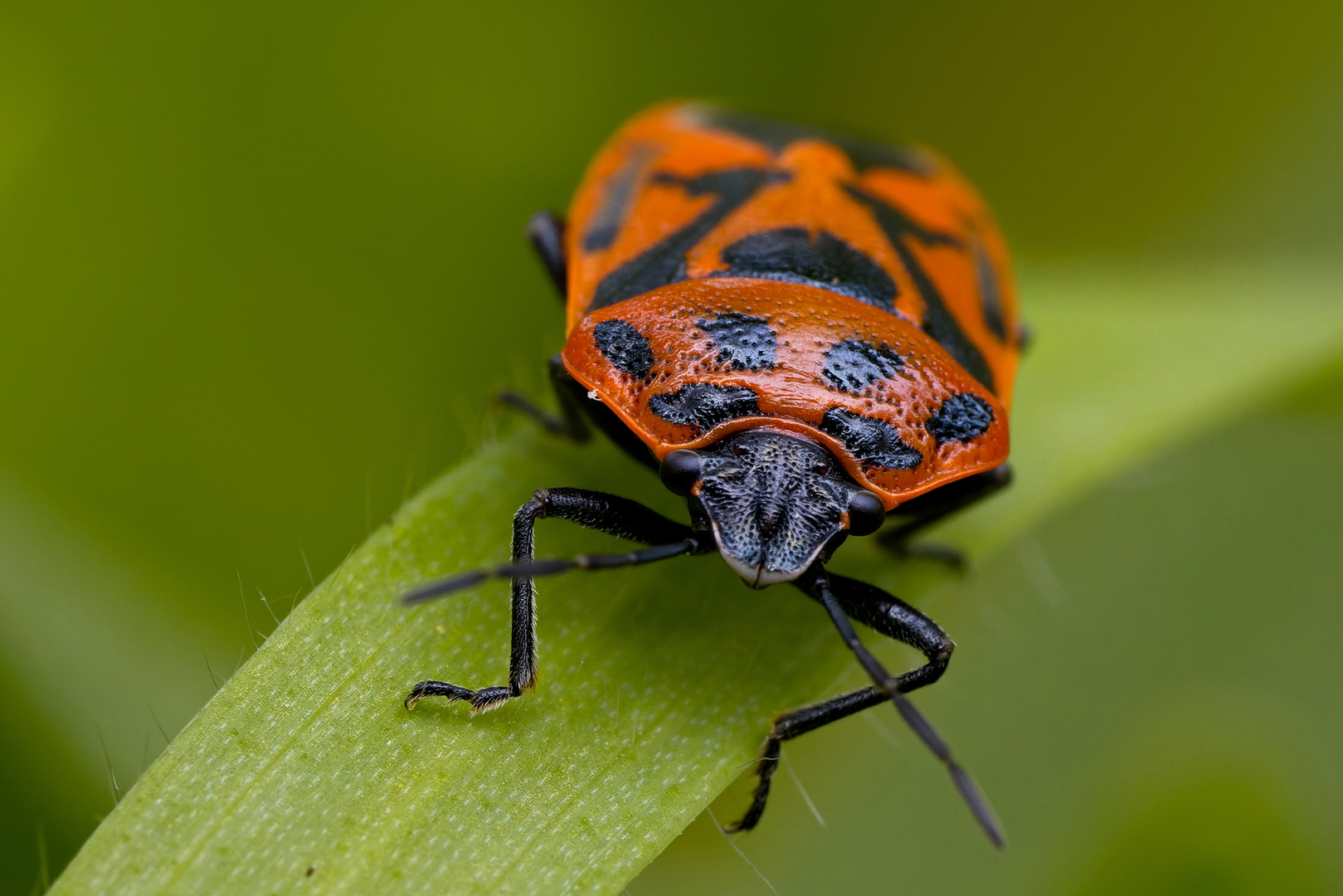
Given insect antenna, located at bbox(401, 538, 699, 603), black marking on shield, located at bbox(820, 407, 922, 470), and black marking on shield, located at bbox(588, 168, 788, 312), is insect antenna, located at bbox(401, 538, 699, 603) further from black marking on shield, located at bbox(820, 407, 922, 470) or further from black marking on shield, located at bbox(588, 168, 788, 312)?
black marking on shield, located at bbox(588, 168, 788, 312)

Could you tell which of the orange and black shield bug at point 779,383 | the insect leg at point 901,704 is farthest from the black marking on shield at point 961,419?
the insect leg at point 901,704

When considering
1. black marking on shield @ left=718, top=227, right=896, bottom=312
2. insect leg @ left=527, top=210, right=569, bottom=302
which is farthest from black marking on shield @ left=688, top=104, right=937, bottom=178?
insect leg @ left=527, top=210, right=569, bottom=302

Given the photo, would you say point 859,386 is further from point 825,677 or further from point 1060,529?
point 1060,529

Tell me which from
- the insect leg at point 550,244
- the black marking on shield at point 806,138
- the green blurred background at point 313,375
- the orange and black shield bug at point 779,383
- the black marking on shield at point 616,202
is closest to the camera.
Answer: the orange and black shield bug at point 779,383

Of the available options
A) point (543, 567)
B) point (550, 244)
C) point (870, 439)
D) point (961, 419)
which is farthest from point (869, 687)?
point (550, 244)

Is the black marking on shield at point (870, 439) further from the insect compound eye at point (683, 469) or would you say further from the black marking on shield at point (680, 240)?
the black marking on shield at point (680, 240)

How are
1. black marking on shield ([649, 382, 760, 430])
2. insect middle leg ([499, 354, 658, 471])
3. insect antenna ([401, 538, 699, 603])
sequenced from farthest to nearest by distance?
insect middle leg ([499, 354, 658, 471]), black marking on shield ([649, 382, 760, 430]), insect antenna ([401, 538, 699, 603])
